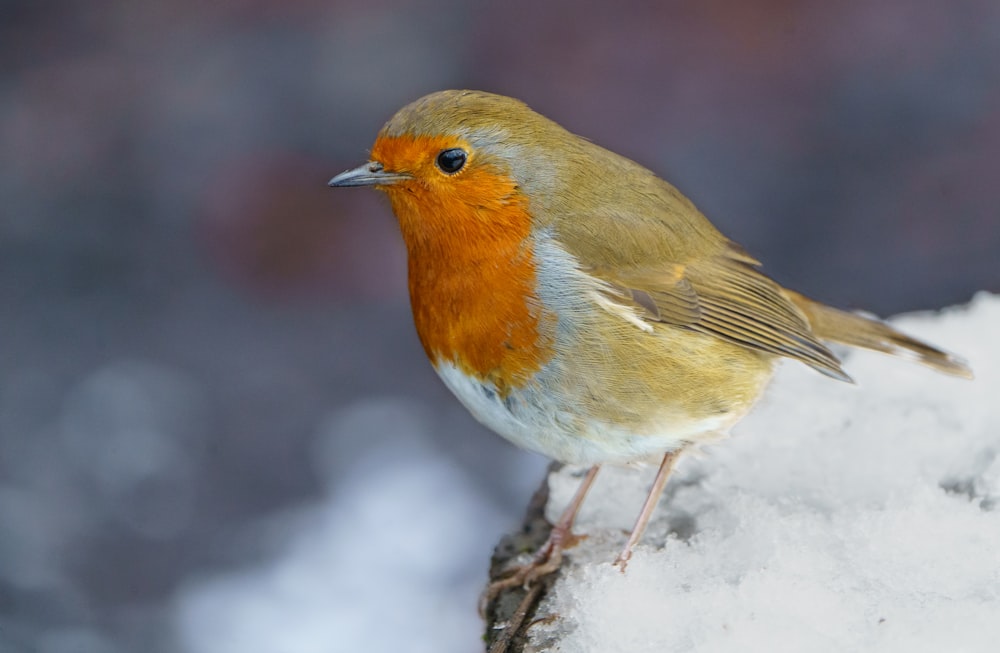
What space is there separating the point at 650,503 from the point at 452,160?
95 cm

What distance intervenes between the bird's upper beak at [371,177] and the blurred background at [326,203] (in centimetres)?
241

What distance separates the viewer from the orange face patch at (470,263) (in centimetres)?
260

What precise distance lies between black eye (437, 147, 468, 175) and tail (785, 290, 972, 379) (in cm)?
112

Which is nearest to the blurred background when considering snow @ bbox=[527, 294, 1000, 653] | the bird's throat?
snow @ bbox=[527, 294, 1000, 653]

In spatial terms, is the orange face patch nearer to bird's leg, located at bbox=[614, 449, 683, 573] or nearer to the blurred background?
bird's leg, located at bbox=[614, 449, 683, 573]

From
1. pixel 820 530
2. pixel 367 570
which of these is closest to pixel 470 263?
pixel 820 530

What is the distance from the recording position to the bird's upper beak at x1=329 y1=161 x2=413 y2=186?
8.96 feet

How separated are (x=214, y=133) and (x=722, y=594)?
4297 mm

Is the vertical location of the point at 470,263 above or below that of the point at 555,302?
above

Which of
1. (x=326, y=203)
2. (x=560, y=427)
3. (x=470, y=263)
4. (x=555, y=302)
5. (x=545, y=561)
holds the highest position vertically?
(x=326, y=203)

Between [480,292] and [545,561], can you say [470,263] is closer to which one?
[480,292]

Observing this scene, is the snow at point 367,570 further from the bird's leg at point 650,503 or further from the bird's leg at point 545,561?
the bird's leg at point 650,503

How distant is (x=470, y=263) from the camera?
2.66 m

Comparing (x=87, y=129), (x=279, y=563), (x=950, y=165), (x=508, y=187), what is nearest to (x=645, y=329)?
(x=508, y=187)
